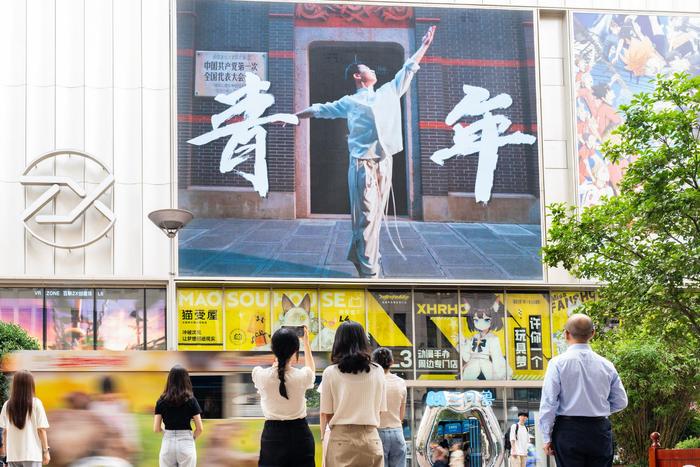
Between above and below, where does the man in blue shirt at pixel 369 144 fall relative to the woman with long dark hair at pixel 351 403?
above

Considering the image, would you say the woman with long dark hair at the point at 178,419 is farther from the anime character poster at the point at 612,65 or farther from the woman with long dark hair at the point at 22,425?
the anime character poster at the point at 612,65

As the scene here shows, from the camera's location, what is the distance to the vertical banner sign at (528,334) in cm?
2939

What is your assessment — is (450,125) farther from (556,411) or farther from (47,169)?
(556,411)

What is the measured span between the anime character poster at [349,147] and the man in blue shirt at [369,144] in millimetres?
36

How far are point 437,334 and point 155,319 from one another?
7218mm

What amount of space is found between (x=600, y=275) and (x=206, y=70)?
43.7 ft

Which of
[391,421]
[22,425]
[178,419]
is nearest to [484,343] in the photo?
[178,419]

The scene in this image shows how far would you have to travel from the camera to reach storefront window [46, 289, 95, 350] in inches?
1089

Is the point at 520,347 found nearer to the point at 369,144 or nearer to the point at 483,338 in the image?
the point at 483,338

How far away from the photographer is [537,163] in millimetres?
30297

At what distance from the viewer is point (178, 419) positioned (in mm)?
10391

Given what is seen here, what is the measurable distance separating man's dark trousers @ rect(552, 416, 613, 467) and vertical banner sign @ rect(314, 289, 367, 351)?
2069 cm

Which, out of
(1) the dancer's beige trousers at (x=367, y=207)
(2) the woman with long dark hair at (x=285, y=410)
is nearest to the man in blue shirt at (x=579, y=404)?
(2) the woman with long dark hair at (x=285, y=410)

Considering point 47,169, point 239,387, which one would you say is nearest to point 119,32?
point 47,169
